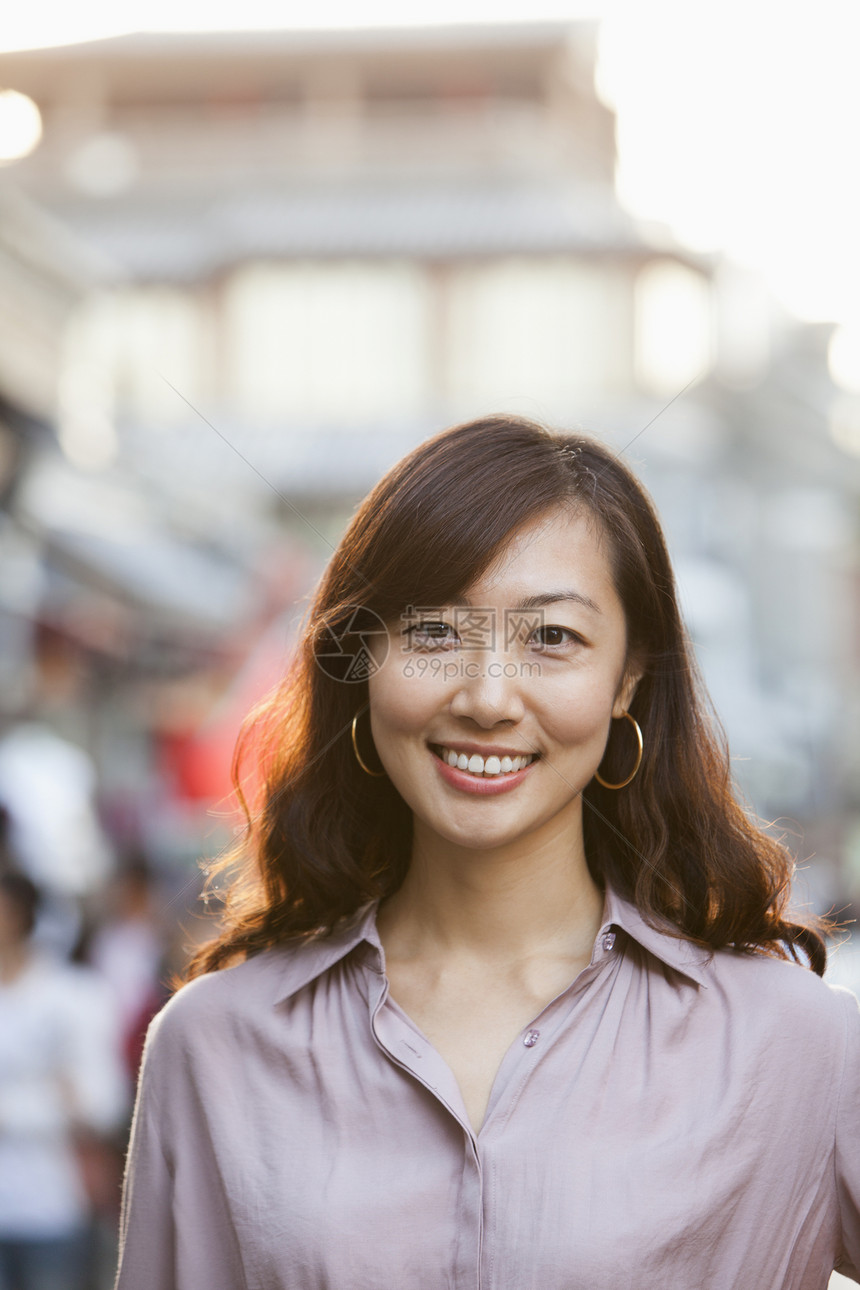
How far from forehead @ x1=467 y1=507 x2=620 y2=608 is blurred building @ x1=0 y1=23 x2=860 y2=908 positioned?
36.5 feet

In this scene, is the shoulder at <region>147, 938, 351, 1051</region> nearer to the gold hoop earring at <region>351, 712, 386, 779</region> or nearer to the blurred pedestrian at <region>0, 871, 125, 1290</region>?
the gold hoop earring at <region>351, 712, 386, 779</region>

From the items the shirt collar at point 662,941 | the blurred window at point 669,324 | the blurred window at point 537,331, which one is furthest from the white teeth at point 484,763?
the blurred window at point 669,324

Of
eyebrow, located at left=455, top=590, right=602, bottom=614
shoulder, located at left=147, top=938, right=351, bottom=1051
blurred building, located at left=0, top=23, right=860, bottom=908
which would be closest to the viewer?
eyebrow, located at left=455, top=590, right=602, bottom=614

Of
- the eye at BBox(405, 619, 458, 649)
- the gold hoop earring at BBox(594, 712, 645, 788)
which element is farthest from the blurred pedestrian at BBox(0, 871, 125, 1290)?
the eye at BBox(405, 619, 458, 649)

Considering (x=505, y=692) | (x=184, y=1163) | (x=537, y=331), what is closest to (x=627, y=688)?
A: (x=505, y=692)

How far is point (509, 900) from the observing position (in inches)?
58.4

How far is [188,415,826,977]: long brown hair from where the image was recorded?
4.59 ft

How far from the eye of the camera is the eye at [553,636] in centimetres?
139

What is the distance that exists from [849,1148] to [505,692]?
1.91 ft

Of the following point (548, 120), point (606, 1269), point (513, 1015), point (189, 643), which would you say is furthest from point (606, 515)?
point (548, 120)

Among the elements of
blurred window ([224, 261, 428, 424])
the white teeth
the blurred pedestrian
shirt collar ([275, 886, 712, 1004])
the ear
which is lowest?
the blurred pedestrian

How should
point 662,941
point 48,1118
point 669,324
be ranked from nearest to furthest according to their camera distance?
point 662,941, point 48,1118, point 669,324

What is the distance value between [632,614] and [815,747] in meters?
14.5

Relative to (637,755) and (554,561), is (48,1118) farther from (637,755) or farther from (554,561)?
(554,561)
